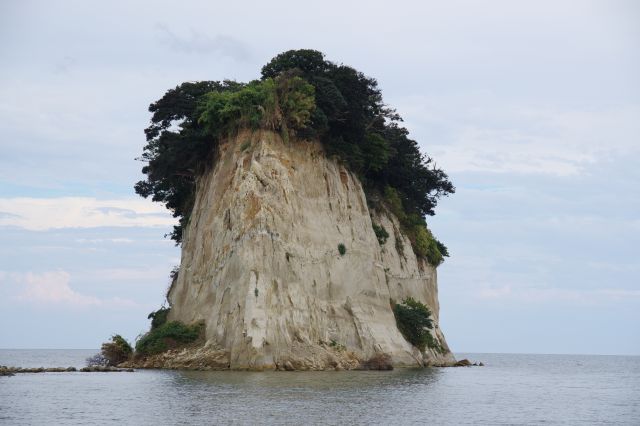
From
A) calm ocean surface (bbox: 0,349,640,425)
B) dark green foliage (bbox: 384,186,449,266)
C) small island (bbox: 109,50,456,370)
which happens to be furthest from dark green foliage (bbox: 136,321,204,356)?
dark green foliage (bbox: 384,186,449,266)

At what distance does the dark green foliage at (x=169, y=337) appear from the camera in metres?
54.4

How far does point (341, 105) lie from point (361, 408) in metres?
28.1

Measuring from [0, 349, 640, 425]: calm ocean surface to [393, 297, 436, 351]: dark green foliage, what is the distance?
8.71 meters

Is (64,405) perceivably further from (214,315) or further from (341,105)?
(341,105)

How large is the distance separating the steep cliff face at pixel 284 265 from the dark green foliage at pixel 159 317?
0.72 meters

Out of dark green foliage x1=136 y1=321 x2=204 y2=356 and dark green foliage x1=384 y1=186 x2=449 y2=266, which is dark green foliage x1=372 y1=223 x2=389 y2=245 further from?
dark green foliage x1=136 y1=321 x2=204 y2=356

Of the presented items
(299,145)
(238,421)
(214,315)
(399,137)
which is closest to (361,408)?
(238,421)

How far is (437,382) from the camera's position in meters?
51.2

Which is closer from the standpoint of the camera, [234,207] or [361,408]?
[361,408]

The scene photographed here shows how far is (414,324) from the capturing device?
63.9m

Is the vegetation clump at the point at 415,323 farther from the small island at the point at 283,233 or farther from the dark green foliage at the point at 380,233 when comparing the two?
the dark green foliage at the point at 380,233

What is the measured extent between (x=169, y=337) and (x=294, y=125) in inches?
592

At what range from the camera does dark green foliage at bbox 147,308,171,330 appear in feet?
199

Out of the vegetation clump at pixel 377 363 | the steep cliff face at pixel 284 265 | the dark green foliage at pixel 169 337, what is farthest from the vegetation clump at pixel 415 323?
the dark green foliage at pixel 169 337
